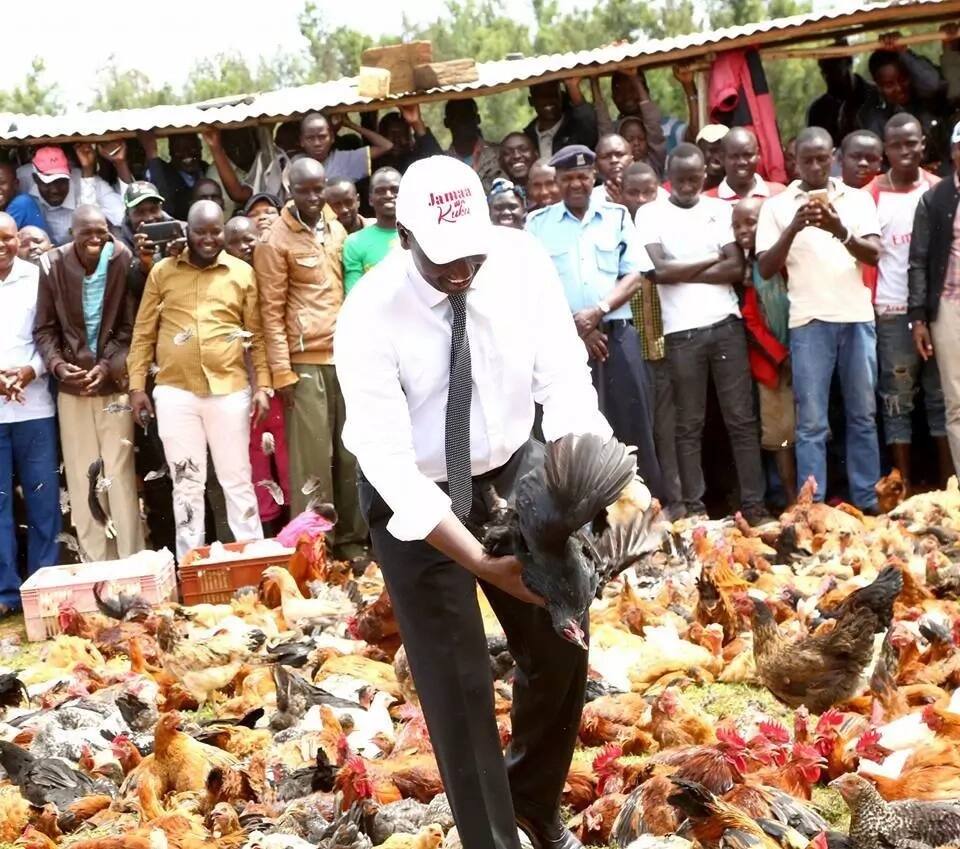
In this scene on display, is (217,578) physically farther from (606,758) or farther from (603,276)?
(606,758)

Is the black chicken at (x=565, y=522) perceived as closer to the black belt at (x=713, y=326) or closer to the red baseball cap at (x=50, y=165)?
the black belt at (x=713, y=326)

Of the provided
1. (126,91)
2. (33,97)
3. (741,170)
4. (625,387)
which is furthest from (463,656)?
(126,91)

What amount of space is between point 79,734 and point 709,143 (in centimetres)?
655

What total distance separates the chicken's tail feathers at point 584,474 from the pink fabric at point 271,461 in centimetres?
611

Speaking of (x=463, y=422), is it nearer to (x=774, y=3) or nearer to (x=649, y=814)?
(x=649, y=814)

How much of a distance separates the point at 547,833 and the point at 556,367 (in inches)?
62.3

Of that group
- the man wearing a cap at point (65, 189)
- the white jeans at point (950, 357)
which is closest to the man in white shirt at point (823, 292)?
the white jeans at point (950, 357)

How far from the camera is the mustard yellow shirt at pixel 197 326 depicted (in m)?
9.46

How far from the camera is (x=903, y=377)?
32.4ft

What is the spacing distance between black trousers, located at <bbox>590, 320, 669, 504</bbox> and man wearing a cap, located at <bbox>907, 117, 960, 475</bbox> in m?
1.94

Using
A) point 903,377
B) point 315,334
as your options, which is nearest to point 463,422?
point 315,334

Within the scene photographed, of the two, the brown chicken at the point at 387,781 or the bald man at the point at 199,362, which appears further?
the bald man at the point at 199,362

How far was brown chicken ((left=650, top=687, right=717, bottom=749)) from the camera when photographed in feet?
19.0

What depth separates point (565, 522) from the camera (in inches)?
149
